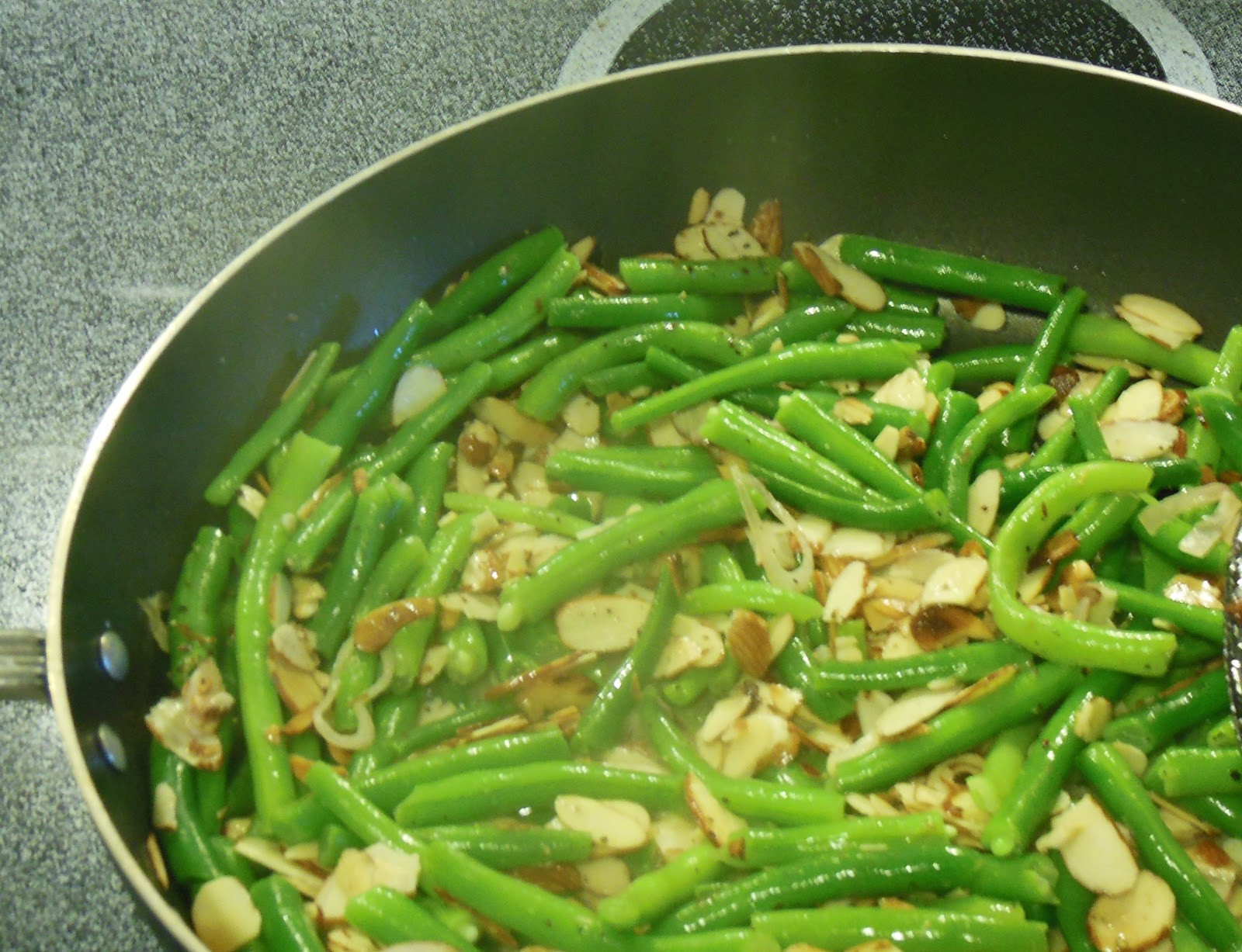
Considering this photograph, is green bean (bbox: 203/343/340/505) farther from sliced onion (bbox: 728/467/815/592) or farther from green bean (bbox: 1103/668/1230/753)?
green bean (bbox: 1103/668/1230/753)

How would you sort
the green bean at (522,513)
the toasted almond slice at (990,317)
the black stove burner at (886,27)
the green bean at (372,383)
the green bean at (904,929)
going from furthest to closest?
the black stove burner at (886,27) < the toasted almond slice at (990,317) < the green bean at (372,383) < the green bean at (522,513) < the green bean at (904,929)

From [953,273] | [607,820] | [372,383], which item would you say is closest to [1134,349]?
[953,273]

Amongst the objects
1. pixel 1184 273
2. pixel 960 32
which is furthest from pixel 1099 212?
pixel 960 32

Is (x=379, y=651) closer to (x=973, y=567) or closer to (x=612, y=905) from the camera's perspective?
(x=612, y=905)

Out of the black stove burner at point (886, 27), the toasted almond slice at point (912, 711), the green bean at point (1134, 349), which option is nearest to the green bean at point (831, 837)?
the toasted almond slice at point (912, 711)

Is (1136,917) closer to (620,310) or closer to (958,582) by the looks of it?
(958,582)

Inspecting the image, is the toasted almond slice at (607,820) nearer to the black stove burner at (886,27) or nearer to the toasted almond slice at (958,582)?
the toasted almond slice at (958,582)

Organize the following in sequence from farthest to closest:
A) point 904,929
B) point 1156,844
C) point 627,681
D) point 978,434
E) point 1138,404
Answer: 1. point 1138,404
2. point 978,434
3. point 627,681
4. point 1156,844
5. point 904,929
